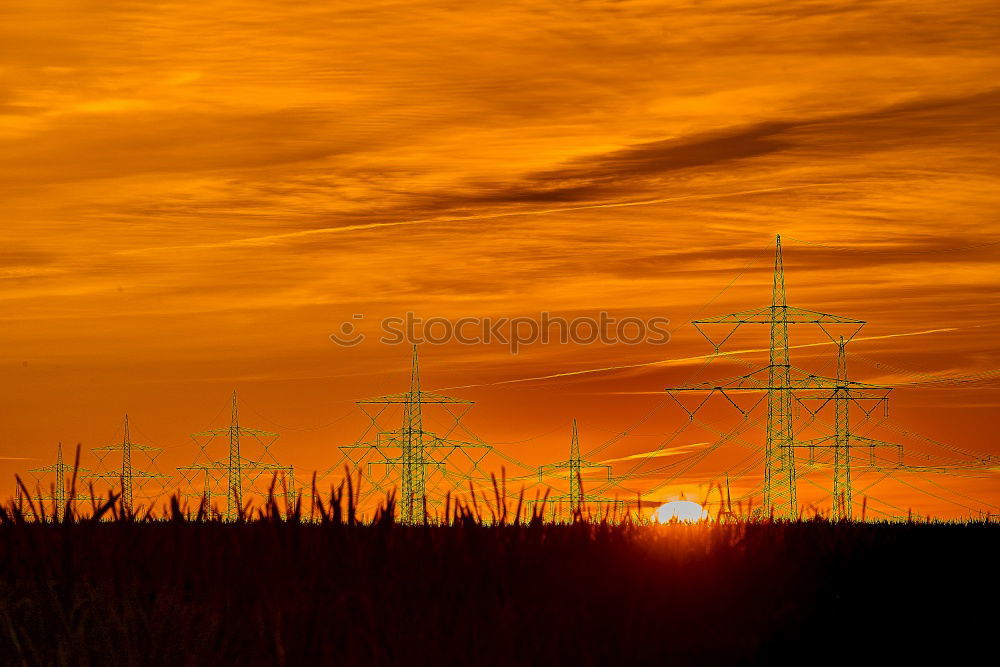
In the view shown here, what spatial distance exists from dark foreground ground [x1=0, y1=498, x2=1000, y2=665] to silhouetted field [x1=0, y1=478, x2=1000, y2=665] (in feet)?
0.06

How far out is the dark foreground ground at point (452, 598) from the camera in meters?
8.29

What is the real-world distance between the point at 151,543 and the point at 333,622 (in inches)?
91.2

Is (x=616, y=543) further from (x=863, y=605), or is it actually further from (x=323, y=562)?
(x=323, y=562)

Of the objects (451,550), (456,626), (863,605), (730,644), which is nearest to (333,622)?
(456,626)

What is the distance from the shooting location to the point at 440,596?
376 inches

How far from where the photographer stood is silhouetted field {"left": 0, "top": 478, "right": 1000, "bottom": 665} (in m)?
8.30

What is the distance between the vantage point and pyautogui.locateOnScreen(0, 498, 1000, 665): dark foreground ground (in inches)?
326


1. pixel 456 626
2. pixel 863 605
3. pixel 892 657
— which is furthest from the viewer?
pixel 863 605

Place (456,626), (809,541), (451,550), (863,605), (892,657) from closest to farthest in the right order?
(456,626), (892,657), (451,550), (863,605), (809,541)

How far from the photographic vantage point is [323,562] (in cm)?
986

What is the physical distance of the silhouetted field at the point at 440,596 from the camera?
27.2 feet

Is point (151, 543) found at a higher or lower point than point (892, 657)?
higher

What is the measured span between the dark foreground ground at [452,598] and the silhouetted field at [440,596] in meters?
0.02

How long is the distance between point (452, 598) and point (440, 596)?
5.6 inches
